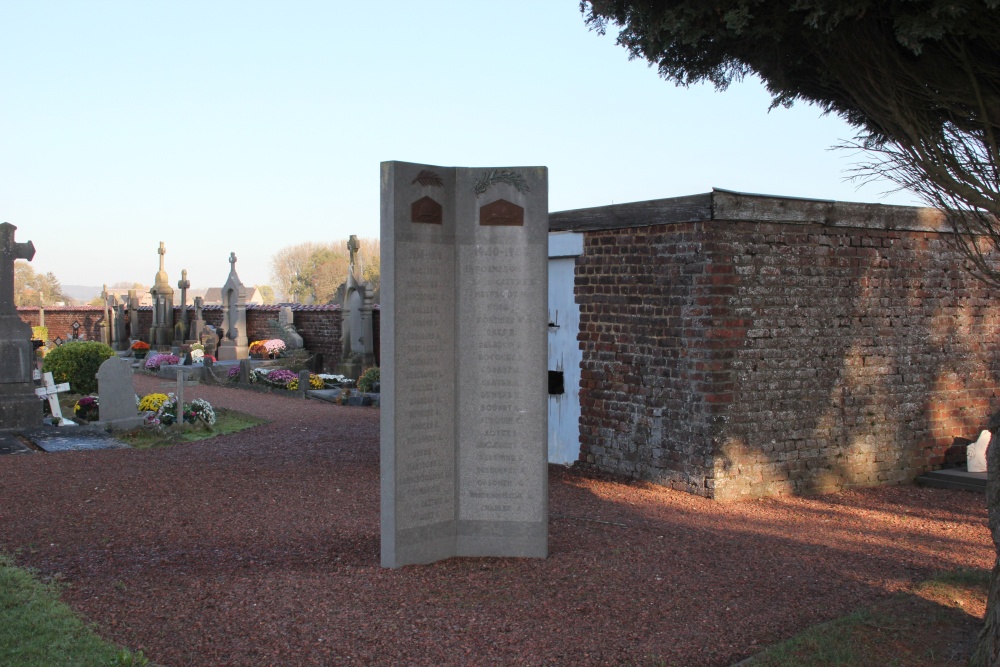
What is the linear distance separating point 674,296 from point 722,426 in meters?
1.29

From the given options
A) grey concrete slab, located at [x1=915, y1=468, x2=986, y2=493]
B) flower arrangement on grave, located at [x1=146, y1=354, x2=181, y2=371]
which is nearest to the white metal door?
grey concrete slab, located at [x1=915, y1=468, x2=986, y2=493]

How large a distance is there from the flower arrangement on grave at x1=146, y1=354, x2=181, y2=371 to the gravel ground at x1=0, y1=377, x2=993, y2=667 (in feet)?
46.6

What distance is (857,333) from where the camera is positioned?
8.78m

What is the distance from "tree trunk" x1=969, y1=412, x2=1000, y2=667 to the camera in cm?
396

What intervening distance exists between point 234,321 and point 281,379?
802 centimetres

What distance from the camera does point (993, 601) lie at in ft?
13.5

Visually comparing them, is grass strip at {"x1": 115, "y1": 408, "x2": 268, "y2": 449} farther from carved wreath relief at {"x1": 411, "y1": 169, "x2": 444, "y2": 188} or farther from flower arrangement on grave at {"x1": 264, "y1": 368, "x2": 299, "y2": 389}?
carved wreath relief at {"x1": 411, "y1": 169, "x2": 444, "y2": 188}

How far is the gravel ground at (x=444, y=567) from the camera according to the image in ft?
14.4

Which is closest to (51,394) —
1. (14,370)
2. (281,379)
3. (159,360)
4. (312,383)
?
(14,370)

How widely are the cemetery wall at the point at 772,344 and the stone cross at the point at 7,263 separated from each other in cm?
781

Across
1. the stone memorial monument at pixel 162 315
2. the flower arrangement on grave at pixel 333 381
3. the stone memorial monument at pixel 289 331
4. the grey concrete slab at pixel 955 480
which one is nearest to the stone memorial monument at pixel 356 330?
the flower arrangement on grave at pixel 333 381

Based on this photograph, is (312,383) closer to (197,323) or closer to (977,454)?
(197,323)

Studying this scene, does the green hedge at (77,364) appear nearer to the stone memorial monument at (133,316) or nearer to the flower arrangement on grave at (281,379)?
the flower arrangement on grave at (281,379)

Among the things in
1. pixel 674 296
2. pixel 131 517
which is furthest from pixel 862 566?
pixel 131 517
